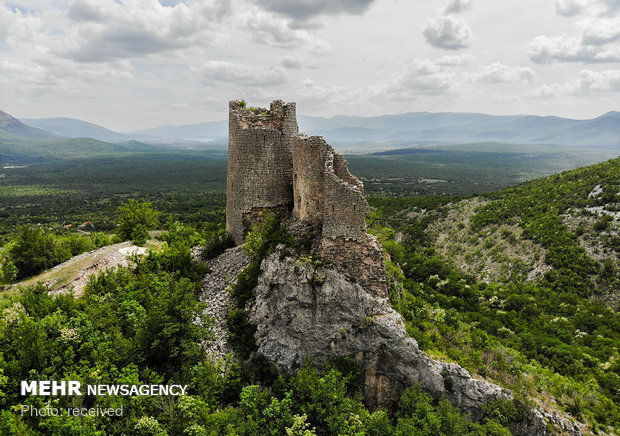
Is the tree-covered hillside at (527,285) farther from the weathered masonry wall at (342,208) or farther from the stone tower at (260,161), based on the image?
the stone tower at (260,161)

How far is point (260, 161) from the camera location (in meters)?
16.1

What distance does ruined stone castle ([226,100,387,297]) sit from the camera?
42.8ft

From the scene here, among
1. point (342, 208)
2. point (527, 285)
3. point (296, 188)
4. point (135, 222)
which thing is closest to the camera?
point (342, 208)

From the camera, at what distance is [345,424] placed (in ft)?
35.3

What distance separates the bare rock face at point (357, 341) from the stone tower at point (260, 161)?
4.19 metres

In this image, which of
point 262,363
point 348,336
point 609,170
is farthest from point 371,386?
point 609,170

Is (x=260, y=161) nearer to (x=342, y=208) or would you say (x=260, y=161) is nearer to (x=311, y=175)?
(x=311, y=175)

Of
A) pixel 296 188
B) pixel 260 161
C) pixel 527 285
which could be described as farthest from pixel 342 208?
pixel 527 285

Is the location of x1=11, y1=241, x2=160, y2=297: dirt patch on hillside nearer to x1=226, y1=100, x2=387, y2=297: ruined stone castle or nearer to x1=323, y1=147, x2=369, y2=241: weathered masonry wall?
x1=226, y1=100, x2=387, y2=297: ruined stone castle

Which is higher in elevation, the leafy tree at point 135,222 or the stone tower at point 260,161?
the stone tower at point 260,161

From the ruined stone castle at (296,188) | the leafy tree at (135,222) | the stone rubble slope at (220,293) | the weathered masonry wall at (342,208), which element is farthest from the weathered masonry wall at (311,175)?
the leafy tree at (135,222)

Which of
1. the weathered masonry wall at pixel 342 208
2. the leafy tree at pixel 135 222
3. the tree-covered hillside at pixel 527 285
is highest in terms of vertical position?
the weathered masonry wall at pixel 342 208

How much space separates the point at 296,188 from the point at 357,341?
6.78 meters

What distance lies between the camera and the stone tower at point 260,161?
16.0 m
